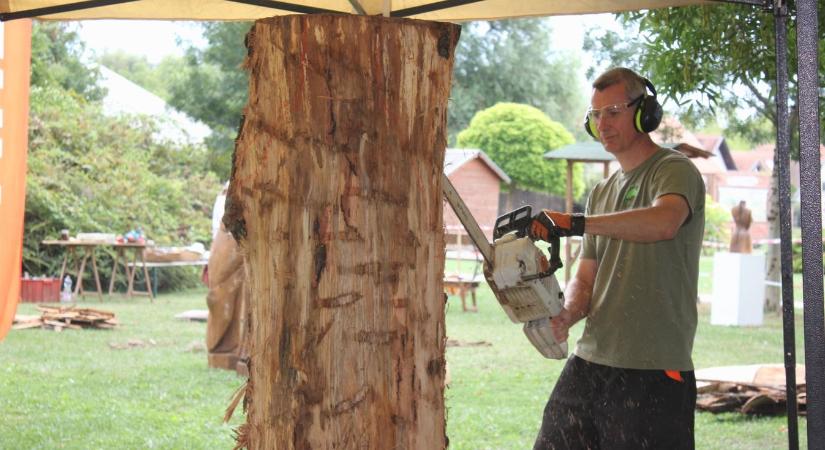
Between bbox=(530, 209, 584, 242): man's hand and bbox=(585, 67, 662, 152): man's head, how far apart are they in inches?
19.1

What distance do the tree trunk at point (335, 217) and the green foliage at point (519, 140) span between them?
25969mm

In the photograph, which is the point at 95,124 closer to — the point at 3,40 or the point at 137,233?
the point at 137,233

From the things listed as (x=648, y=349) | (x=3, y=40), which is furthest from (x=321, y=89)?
(x=3, y=40)

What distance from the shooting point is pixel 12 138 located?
27.0ft

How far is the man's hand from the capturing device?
3.18 metres

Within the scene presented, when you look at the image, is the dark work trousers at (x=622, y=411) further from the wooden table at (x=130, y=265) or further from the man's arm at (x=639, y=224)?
the wooden table at (x=130, y=265)

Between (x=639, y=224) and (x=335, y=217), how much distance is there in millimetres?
1104

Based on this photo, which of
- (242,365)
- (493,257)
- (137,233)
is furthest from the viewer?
(137,233)

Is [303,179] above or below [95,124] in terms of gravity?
below

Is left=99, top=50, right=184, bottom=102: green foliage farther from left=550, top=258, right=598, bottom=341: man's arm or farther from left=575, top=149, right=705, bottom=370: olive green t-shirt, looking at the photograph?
left=575, top=149, right=705, bottom=370: olive green t-shirt

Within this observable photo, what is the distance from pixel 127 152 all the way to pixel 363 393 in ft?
62.7

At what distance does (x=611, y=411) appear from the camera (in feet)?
11.4

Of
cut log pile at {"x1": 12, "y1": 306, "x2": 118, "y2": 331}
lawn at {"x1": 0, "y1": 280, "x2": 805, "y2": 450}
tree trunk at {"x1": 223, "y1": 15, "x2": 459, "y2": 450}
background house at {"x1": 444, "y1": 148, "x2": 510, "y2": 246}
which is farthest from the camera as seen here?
background house at {"x1": 444, "y1": 148, "x2": 510, "y2": 246}

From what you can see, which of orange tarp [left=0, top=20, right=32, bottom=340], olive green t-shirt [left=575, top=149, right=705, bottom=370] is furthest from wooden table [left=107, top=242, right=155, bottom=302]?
olive green t-shirt [left=575, top=149, right=705, bottom=370]
